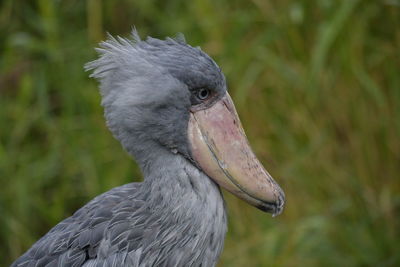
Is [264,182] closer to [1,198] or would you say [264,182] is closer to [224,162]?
[224,162]

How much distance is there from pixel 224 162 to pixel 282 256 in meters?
1.31

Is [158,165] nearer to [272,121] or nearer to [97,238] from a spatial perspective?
[97,238]

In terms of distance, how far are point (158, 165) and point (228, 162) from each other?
0.17 meters

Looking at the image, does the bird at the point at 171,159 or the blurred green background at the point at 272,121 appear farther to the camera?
the blurred green background at the point at 272,121

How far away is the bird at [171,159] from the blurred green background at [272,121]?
1217 millimetres

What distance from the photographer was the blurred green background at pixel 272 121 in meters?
3.40

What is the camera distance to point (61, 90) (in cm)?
396

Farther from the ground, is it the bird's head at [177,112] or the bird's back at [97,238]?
the bird's head at [177,112]

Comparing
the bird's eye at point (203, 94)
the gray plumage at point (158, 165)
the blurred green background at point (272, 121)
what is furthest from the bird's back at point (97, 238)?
the blurred green background at point (272, 121)

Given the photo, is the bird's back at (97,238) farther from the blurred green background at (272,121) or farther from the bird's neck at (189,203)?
the blurred green background at (272,121)

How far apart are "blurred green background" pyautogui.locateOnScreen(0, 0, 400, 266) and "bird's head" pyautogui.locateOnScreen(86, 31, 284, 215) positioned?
1.21 metres

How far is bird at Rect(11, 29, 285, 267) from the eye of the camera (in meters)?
2.13

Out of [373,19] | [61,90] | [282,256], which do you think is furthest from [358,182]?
[61,90]

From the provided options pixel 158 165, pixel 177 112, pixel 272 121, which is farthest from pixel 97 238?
pixel 272 121
